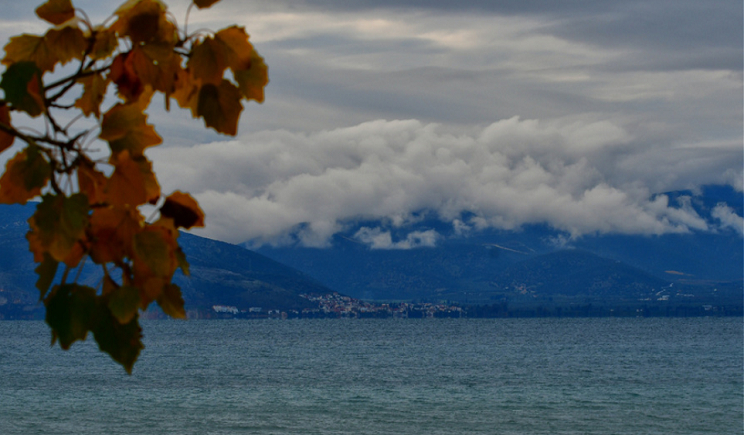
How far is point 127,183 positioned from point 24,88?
239mm

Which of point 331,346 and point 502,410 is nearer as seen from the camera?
point 502,410

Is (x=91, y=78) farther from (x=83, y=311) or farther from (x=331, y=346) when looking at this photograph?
(x=331, y=346)

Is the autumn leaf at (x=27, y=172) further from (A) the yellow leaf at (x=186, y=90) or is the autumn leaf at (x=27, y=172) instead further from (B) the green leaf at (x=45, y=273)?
(A) the yellow leaf at (x=186, y=90)

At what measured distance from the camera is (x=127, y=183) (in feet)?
4.49

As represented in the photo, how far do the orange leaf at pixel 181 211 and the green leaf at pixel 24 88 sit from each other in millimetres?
285

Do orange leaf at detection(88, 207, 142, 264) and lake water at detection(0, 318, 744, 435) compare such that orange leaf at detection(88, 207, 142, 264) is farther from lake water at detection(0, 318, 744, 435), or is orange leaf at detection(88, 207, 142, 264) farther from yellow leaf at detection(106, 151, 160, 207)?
lake water at detection(0, 318, 744, 435)

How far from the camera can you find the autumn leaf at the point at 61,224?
1.31m

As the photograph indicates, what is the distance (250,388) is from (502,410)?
2699 centimetres

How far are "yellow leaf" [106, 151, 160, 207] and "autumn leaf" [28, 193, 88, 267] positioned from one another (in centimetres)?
6

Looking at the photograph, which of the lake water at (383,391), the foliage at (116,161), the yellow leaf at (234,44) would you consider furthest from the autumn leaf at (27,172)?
the lake water at (383,391)

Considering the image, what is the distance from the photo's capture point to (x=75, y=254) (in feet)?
4.47

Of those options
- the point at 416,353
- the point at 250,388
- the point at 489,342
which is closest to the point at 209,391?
the point at 250,388

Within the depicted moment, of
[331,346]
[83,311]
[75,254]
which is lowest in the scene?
[331,346]

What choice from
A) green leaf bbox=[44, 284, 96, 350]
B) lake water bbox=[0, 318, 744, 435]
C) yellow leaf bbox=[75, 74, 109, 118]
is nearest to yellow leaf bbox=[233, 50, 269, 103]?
yellow leaf bbox=[75, 74, 109, 118]
